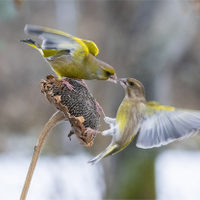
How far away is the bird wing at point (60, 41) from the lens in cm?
41

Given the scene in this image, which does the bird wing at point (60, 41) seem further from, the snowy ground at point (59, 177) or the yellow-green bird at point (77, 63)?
the snowy ground at point (59, 177)

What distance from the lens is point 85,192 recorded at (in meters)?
1.42

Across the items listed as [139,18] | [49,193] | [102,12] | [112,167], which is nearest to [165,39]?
[139,18]

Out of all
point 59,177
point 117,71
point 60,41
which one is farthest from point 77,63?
point 59,177

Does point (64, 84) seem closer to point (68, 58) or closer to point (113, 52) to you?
point (68, 58)

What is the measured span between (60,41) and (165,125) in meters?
0.24

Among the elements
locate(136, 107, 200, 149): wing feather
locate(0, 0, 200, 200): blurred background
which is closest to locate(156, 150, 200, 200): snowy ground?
locate(0, 0, 200, 200): blurred background

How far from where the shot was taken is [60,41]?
47 cm

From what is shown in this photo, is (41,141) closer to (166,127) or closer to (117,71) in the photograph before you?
(166,127)

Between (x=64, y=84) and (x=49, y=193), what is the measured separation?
989 millimetres

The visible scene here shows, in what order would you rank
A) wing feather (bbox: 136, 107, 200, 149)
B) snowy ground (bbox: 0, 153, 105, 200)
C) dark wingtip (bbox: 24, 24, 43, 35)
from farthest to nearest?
snowy ground (bbox: 0, 153, 105, 200), wing feather (bbox: 136, 107, 200, 149), dark wingtip (bbox: 24, 24, 43, 35)

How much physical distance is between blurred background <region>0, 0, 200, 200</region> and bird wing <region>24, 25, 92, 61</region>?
696 mm

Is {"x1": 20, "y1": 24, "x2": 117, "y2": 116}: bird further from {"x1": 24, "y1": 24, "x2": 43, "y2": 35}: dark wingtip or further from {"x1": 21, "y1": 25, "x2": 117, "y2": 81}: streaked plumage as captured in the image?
{"x1": 24, "y1": 24, "x2": 43, "y2": 35}: dark wingtip

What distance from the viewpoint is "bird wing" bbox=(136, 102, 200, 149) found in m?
0.50
